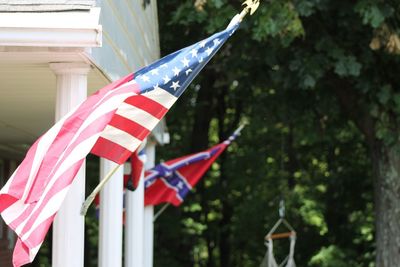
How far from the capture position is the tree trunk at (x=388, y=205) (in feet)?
39.1

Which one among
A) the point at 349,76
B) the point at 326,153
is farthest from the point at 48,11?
the point at 326,153

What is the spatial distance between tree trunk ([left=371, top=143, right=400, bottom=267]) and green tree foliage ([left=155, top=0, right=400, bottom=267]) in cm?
6

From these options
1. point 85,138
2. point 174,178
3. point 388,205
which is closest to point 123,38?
point 85,138

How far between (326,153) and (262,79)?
753 cm

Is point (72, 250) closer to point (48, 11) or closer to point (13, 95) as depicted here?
point (48, 11)

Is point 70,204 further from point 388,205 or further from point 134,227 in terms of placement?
point 388,205

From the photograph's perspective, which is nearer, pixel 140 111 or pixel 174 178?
pixel 140 111

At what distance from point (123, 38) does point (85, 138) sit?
2.65 metres

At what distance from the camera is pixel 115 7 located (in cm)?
600

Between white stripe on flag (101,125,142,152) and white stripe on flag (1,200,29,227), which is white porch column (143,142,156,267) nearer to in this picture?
white stripe on flag (101,125,142,152)

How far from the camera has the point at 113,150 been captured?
4.54 metres

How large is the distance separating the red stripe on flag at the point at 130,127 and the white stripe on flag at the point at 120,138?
23 millimetres

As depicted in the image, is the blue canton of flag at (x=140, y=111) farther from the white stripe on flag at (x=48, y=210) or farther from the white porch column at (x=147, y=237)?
the white porch column at (x=147, y=237)

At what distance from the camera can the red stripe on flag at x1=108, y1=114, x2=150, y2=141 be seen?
455cm
